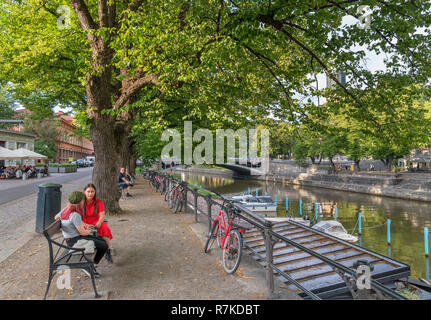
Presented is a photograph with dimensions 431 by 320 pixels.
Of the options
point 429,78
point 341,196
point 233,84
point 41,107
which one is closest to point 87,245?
point 233,84

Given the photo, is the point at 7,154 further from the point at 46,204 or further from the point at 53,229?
the point at 53,229

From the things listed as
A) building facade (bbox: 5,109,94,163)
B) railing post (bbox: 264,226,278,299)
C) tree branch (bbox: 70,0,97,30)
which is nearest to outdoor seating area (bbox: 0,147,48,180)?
tree branch (bbox: 70,0,97,30)

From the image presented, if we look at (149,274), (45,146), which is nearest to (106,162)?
(149,274)

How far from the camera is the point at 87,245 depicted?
13.9ft

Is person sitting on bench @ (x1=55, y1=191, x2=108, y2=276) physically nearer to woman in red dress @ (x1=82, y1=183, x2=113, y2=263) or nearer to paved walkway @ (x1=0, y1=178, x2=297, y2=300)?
woman in red dress @ (x1=82, y1=183, x2=113, y2=263)

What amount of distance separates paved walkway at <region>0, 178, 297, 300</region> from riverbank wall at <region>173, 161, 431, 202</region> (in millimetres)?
30473

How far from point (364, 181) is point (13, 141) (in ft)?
149

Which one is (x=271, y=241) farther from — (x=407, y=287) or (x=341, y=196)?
(x=341, y=196)

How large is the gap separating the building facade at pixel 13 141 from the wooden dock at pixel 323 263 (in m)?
35.3

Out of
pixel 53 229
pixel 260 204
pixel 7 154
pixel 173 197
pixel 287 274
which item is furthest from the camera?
pixel 7 154

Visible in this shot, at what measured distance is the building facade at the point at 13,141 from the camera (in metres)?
35.1

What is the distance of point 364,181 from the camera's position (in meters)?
35.5

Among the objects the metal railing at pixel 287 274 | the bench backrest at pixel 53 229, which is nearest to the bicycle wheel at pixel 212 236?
the metal railing at pixel 287 274

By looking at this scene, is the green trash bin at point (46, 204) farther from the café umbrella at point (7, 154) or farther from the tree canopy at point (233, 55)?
the café umbrella at point (7, 154)
